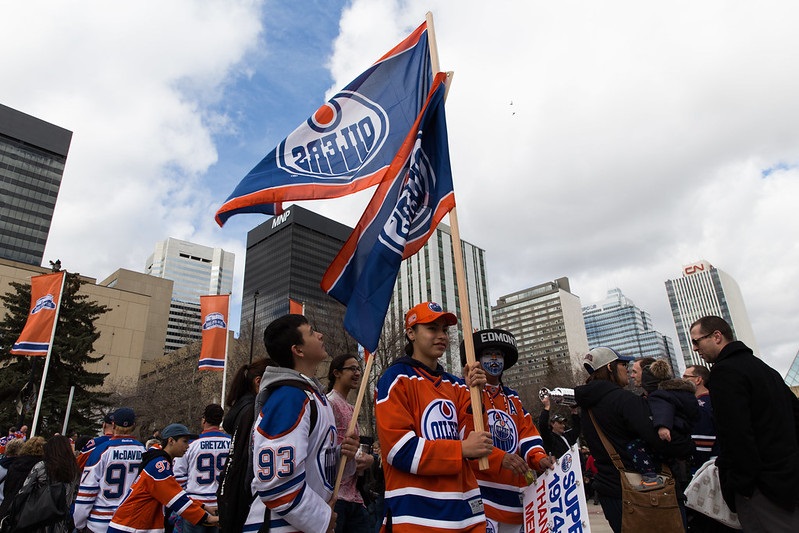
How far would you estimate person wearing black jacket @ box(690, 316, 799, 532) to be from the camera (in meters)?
3.27

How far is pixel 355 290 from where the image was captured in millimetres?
3914

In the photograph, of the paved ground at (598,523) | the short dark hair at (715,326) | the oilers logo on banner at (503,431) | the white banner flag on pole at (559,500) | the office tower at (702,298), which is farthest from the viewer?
the office tower at (702,298)

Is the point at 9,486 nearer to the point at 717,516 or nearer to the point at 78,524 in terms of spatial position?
the point at 78,524

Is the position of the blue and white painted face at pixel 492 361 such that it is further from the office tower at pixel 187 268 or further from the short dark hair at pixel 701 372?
the office tower at pixel 187 268

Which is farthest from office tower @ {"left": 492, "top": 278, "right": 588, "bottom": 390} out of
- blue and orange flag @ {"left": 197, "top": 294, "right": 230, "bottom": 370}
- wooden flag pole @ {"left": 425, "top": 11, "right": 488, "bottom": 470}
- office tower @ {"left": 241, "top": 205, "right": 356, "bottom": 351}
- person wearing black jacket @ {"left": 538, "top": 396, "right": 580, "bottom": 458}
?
wooden flag pole @ {"left": 425, "top": 11, "right": 488, "bottom": 470}

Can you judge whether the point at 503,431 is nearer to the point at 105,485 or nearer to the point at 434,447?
the point at 434,447

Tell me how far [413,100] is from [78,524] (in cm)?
594

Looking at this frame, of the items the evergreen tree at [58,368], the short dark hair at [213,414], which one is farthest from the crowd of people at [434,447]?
the evergreen tree at [58,368]

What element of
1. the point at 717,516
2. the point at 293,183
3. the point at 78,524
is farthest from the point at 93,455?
A: the point at 717,516

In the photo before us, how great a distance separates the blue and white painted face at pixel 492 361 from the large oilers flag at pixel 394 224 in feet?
2.91

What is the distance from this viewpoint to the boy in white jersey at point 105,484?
5.67m

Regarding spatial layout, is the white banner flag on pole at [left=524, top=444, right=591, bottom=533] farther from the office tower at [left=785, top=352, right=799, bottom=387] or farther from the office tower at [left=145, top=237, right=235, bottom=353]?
the office tower at [left=145, top=237, right=235, bottom=353]

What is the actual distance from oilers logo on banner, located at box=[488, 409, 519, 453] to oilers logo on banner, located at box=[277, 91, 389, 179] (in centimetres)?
253

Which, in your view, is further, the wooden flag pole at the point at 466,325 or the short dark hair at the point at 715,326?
the short dark hair at the point at 715,326
